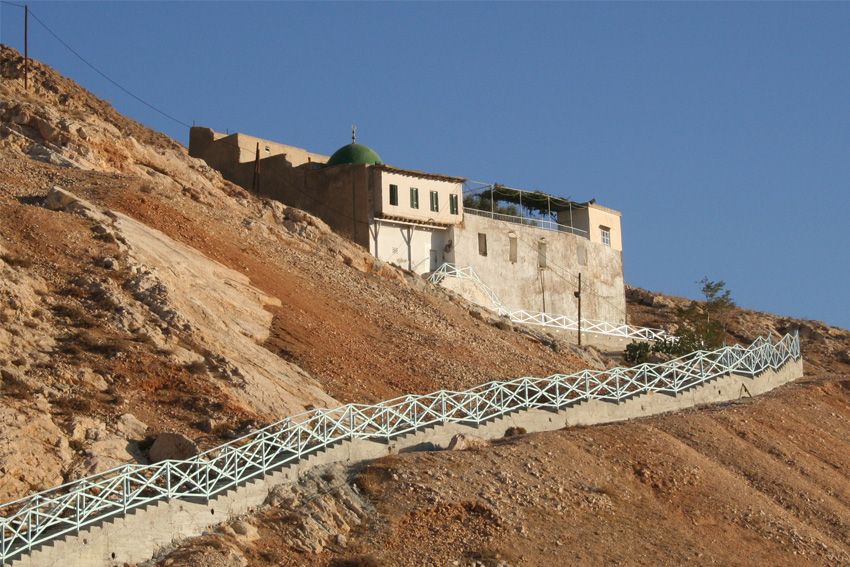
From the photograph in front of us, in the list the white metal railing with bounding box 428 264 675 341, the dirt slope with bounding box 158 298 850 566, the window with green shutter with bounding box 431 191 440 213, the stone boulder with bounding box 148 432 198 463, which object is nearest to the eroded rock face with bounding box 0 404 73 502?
the stone boulder with bounding box 148 432 198 463

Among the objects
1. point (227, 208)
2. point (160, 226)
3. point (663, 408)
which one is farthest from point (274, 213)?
point (663, 408)

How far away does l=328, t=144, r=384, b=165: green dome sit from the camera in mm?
55000

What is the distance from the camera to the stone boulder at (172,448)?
25953 millimetres

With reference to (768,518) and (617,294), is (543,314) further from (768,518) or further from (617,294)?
(768,518)

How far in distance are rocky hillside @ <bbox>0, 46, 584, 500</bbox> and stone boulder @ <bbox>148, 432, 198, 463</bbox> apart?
424 millimetres

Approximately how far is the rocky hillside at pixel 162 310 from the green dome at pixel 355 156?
624 cm

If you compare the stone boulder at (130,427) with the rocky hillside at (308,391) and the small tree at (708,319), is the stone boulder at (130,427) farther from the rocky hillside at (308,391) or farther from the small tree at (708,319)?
the small tree at (708,319)

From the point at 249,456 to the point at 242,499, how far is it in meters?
1.06

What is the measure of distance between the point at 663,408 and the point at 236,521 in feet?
46.5

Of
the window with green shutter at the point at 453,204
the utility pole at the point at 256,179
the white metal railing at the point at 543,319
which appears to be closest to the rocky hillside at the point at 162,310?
the utility pole at the point at 256,179

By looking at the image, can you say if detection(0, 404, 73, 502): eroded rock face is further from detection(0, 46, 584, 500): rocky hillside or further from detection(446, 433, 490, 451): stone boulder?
detection(446, 433, 490, 451): stone boulder

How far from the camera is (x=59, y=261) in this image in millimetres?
34219

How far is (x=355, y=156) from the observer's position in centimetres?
5512

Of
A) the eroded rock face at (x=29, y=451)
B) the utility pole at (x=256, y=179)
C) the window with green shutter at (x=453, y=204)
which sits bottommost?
the eroded rock face at (x=29, y=451)
